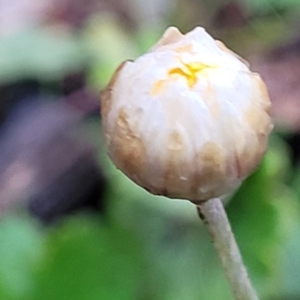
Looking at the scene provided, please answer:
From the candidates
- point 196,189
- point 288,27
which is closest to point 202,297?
point 196,189

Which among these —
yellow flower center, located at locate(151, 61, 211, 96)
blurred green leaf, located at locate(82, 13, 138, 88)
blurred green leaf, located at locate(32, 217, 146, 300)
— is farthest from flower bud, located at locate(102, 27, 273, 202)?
blurred green leaf, located at locate(82, 13, 138, 88)

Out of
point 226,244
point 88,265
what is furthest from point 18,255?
point 226,244

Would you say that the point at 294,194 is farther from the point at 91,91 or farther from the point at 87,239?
the point at 91,91

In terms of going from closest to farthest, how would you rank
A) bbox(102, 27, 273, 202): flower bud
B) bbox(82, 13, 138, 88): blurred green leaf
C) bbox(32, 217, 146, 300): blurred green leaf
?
bbox(102, 27, 273, 202): flower bud, bbox(32, 217, 146, 300): blurred green leaf, bbox(82, 13, 138, 88): blurred green leaf

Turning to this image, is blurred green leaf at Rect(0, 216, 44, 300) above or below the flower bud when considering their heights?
below

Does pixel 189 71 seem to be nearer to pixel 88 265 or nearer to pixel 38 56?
pixel 88 265

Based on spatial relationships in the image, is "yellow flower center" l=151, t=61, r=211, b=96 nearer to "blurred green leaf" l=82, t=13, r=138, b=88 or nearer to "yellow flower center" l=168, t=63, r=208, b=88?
"yellow flower center" l=168, t=63, r=208, b=88
